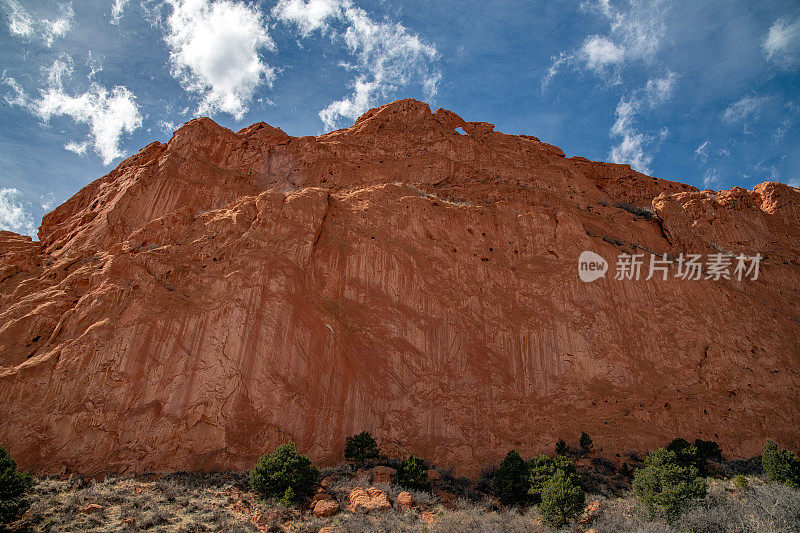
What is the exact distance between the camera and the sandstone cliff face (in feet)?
52.6

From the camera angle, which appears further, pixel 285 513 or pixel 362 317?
pixel 362 317

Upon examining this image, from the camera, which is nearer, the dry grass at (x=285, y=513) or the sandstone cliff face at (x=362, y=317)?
the dry grass at (x=285, y=513)

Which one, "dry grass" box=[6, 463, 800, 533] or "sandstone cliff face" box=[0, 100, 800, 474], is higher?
"sandstone cliff face" box=[0, 100, 800, 474]

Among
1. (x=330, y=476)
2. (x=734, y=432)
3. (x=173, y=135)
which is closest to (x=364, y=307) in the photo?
(x=330, y=476)

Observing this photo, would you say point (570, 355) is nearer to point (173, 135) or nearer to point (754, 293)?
point (754, 293)

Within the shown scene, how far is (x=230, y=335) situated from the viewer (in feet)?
57.7

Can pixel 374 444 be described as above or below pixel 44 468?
above

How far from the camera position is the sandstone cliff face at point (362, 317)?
52.6ft

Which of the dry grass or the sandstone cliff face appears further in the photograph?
the sandstone cliff face

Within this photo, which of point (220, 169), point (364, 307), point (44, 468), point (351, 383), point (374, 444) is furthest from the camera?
point (220, 169)

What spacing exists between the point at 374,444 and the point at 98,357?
10998 millimetres

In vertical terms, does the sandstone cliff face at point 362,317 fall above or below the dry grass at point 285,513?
above

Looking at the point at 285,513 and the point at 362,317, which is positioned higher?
the point at 362,317

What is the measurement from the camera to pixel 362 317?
68.2 ft
